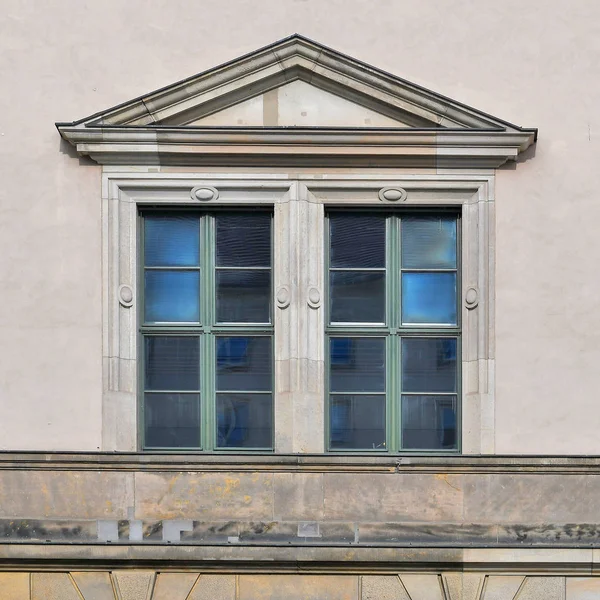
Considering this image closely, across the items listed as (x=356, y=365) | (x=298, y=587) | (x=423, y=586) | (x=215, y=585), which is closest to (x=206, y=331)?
(x=356, y=365)

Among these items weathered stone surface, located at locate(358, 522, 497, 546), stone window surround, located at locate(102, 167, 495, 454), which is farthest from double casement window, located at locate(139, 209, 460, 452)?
weathered stone surface, located at locate(358, 522, 497, 546)

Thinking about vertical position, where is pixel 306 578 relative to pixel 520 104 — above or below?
below

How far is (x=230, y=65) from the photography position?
11.6 m

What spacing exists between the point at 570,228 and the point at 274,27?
3.06 m

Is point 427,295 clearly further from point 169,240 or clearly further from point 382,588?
point 382,588

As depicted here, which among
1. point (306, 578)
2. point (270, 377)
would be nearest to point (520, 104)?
point (270, 377)

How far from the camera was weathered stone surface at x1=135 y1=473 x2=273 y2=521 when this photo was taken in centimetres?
1128

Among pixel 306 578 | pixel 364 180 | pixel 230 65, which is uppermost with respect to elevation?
pixel 230 65

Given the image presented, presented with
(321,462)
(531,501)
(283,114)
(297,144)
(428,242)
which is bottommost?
(531,501)

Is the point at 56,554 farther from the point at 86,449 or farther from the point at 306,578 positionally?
the point at 306,578

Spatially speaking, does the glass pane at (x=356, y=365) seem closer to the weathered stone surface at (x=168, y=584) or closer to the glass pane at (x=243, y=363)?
the glass pane at (x=243, y=363)

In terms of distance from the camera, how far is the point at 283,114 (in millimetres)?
11797

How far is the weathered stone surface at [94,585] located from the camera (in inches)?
436

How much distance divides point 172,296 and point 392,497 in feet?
8.42
